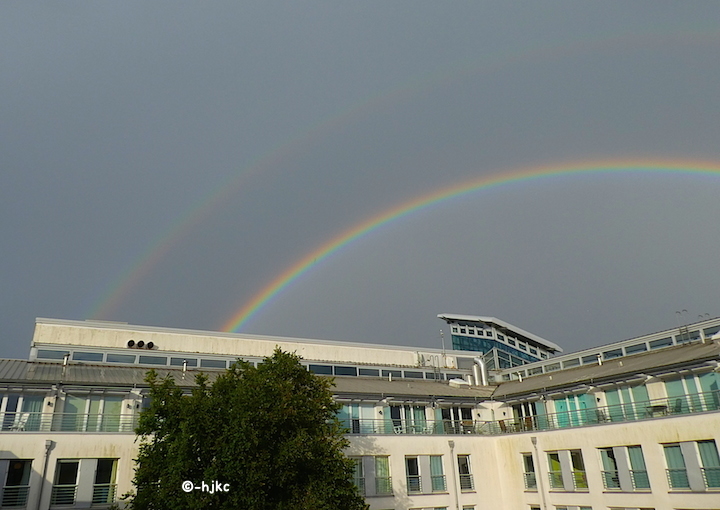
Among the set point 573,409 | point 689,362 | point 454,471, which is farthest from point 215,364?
point 689,362

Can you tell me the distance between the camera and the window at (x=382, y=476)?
1280 inches

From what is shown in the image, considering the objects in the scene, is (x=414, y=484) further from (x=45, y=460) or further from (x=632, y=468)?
(x=45, y=460)

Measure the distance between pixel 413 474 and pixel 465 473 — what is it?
3753 mm

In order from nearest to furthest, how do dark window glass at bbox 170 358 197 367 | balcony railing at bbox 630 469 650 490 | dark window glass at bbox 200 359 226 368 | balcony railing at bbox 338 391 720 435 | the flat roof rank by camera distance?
balcony railing at bbox 338 391 720 435 < balcony railing at bbox 630 469 650 490 < dark window glass at bbox 170 358 197 367 < dark window glass at bbox 200 359 226 368 < the flat roof

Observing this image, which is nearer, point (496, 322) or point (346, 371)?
point (346, 371)

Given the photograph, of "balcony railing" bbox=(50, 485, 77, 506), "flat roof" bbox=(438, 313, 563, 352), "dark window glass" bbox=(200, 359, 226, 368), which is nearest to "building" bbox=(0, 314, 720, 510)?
"balcony railing" bbox=(50, 485, 77, 506)

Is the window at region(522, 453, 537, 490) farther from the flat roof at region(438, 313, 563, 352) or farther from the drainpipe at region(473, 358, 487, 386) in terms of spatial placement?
the flat roof at region(438, 313, 563, 352)

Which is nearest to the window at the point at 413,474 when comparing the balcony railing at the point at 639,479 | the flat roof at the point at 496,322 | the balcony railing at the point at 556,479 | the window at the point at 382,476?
the window at the point at 382,476

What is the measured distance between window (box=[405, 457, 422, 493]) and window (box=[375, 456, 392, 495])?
1277 mm

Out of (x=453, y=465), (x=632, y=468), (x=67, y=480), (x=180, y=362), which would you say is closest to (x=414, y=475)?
(x=453, y=465)

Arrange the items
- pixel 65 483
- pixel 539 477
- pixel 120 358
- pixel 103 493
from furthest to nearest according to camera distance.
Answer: pixel 120 358 < pixel 539 477 < pixel 103 493 < pixel 65 483

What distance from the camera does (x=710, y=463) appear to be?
86.2 ft

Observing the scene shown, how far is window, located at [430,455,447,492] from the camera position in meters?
33.9

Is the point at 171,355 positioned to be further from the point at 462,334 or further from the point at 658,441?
the point at 462,334
